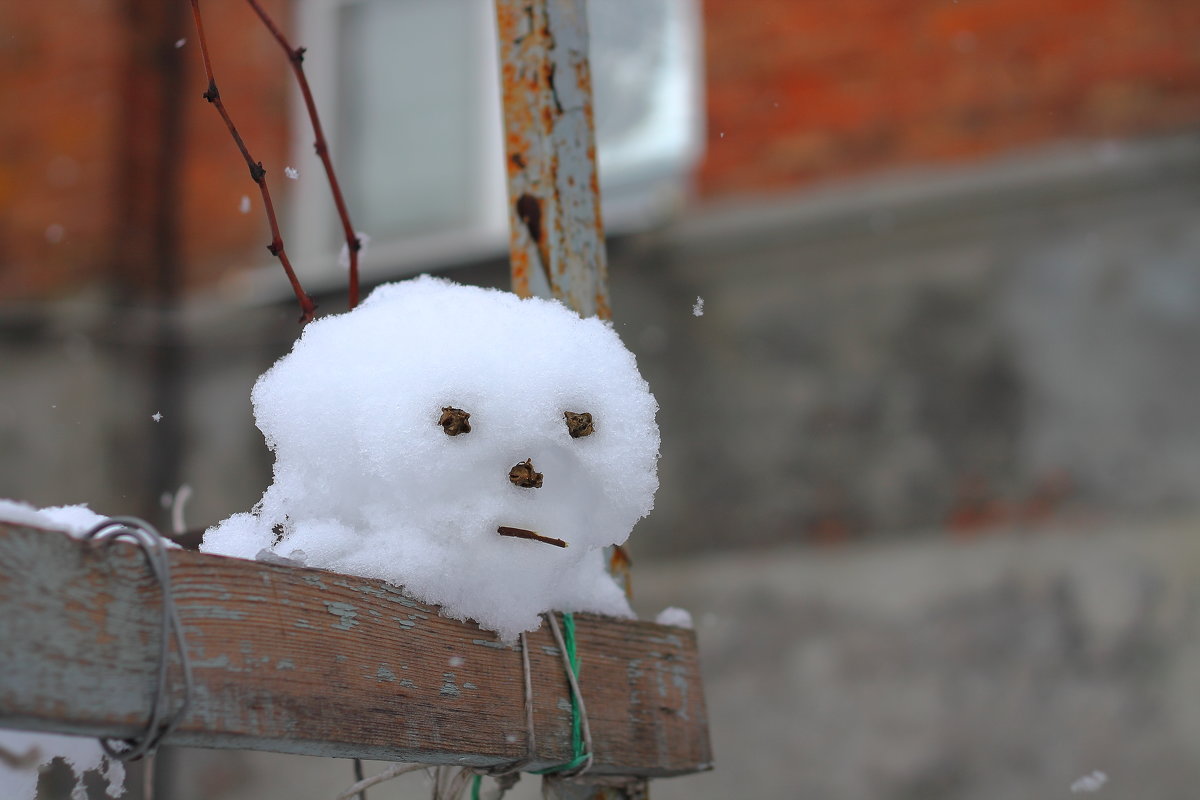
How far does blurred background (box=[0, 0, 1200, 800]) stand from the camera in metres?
3.28

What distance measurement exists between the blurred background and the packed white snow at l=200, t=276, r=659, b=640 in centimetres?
167

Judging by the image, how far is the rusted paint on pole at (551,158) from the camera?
4.66 feet

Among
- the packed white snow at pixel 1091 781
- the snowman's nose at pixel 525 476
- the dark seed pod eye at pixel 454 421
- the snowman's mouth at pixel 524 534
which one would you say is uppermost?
the dark seed pod eye at pixel 454 421

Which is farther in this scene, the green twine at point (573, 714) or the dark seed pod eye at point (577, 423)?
the green twine at point (573, 714)

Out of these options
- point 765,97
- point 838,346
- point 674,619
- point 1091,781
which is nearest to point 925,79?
point 765,97

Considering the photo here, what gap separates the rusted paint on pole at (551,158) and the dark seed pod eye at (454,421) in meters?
0.42

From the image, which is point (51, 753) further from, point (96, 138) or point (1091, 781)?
point (96, 138)

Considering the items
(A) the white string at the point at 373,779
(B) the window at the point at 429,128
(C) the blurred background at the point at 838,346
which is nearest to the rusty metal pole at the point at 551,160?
(A) the white string at the point at 373,779

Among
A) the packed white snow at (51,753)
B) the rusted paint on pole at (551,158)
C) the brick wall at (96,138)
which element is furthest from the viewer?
the brick wall at (96,138)

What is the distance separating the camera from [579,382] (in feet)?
3.59

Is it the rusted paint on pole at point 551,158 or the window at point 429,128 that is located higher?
the window at point 429,128

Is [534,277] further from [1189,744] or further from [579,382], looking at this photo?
[1189,744]

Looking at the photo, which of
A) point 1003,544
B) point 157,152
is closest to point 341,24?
point 157,152

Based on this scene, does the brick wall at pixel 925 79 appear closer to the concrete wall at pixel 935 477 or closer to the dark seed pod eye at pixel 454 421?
the concrete wall at pixel 935 477
